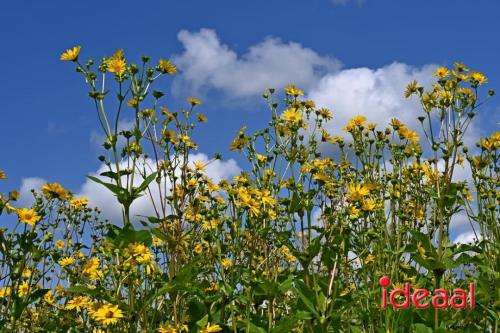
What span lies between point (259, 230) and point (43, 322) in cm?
251

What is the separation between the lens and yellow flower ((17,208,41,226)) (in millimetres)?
3559

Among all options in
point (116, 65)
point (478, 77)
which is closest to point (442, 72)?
point (478, 77)

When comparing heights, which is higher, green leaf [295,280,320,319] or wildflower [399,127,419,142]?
wildflower [399,127,419,142]

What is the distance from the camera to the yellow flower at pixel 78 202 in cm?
552

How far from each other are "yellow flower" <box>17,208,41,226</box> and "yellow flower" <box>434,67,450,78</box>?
3070 mm

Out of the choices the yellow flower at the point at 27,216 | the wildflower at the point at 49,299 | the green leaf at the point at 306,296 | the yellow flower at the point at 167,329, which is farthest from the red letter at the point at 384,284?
the wildflower at the point at 49,299

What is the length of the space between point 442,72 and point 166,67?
6.93ft

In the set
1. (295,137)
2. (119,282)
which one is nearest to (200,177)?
(295,137)

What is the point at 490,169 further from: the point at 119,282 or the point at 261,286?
the point at 119,282

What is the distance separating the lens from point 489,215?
14.7 ft

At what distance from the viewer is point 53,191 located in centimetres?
385

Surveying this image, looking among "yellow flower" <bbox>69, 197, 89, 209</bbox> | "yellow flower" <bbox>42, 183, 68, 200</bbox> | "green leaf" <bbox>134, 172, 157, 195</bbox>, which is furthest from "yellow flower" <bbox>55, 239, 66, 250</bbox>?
"green leaf" <bbox>134, 172, 157, 195</bbox>

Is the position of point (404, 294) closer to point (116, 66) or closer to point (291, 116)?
point (291, 116)

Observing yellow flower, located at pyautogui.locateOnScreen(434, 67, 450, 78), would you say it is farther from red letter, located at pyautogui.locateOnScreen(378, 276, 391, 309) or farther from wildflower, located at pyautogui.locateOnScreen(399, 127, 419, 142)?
red letter, located at pyautogui.locateOnScreen(378, 276, 391, 309)
